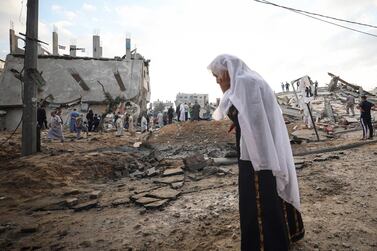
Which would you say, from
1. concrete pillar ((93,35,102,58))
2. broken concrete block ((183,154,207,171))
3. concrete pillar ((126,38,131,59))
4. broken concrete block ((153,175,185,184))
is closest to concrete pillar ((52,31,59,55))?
concrete pillar ((93,35,102,58))

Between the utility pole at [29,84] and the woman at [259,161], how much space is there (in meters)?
8.43

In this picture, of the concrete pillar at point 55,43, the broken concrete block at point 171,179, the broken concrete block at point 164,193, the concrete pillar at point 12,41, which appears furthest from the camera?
the concrete pillar at point 55,43

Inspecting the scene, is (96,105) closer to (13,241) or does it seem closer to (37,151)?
(37,151)

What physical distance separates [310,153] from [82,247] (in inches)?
293

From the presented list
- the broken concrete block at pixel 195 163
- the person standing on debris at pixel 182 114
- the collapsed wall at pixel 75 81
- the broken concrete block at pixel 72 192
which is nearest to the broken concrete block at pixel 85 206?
the broken concrete block at pixel 72 192

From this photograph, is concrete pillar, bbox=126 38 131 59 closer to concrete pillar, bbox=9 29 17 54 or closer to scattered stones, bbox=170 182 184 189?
concrete pillar, bbox=9 29 17 54

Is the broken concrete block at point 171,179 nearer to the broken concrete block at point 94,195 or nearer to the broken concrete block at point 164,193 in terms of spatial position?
the broken concrete block at point 164,193

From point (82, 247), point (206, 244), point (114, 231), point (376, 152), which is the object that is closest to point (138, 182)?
point (114, 231)

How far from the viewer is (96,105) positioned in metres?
27.7

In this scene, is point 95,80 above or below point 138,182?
above

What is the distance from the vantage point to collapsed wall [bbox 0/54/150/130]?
25.6m

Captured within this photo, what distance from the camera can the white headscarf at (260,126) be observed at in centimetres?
236

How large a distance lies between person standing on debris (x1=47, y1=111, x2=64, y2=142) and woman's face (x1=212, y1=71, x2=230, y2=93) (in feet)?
36.2

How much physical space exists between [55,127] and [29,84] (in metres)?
3.60
